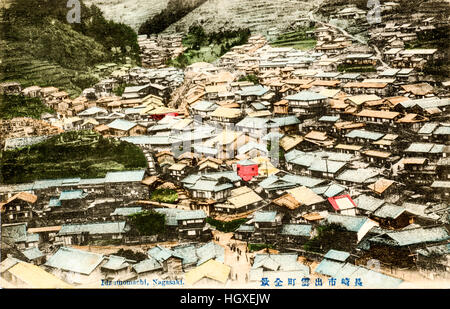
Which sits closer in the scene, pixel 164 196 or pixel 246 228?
pixel 246 228

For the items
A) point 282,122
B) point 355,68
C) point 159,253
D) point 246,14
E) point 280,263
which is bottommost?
point 280,263

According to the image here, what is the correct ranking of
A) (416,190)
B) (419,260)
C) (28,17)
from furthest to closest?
(28,17) → (416,190) → (419,260)

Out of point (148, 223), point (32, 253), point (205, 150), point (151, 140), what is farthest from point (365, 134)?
point (32, 253)

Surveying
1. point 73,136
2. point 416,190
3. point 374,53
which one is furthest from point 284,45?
point 73,136

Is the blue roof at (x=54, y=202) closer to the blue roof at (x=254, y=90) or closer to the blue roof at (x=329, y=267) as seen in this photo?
the blue roof at (x=254, y=90)

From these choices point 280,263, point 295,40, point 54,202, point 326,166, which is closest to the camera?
point 280,263

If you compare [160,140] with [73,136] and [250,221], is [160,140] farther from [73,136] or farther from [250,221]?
[250,221]

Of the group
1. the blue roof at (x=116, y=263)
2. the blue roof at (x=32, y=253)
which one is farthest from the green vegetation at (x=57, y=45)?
the blue roof at (x=116, y=263)

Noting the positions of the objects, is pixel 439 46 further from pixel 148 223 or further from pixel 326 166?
pixel 148 223

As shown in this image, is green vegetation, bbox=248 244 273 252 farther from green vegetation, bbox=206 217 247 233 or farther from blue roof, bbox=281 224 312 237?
green vegetation, bbox=206 217 247 233
